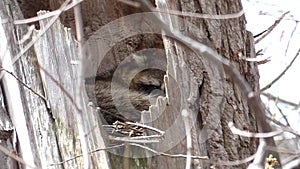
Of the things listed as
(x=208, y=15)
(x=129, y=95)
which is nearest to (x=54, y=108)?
(x=129, y=95)

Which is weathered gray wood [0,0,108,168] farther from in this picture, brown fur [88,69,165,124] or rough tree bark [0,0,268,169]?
brown fur [88,69,165,124]

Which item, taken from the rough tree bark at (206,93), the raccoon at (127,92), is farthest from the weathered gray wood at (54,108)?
the raccoon at (127,92)

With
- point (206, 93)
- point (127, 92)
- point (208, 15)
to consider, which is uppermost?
point (208, 15)

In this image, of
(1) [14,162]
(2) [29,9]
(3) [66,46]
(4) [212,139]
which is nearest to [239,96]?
(4) [212,139]

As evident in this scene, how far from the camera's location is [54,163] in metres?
1.99

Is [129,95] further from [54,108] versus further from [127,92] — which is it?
[54,108]

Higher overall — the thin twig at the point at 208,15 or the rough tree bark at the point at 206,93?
the thin twig at the point at 208,15

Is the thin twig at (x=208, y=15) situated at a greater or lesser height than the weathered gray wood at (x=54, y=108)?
greater

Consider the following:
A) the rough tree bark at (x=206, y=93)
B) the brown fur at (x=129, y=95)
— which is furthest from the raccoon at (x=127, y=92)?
the rough tree bark at (x=206, y=93)

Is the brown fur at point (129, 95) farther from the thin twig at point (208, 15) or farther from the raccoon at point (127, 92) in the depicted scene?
the thin twig at point (208, 15)

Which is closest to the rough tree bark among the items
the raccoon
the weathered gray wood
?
the weathered gray wood

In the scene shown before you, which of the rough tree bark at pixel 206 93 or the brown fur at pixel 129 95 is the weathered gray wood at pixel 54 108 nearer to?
the rough tree bark at pixel 206 93

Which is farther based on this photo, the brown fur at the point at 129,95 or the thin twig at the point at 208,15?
the brown fur at the point at 129,95

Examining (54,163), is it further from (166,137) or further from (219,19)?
(219,19)
